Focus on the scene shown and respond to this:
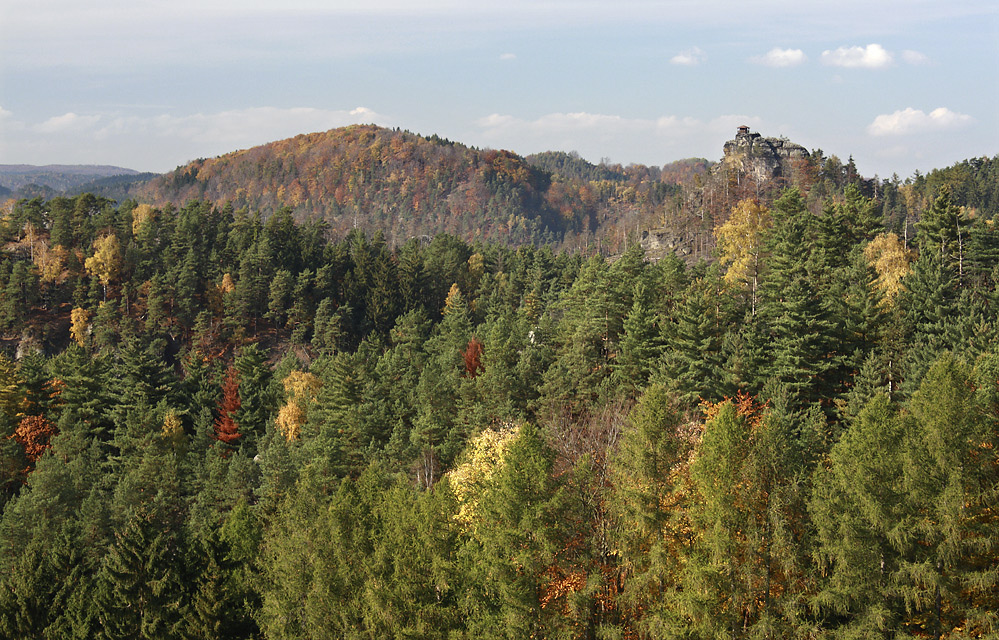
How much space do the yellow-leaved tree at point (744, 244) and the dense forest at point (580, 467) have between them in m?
0.39

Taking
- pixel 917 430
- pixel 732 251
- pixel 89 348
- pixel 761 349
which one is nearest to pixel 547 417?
pixel 761 349

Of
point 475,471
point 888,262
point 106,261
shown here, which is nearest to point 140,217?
point 106,261

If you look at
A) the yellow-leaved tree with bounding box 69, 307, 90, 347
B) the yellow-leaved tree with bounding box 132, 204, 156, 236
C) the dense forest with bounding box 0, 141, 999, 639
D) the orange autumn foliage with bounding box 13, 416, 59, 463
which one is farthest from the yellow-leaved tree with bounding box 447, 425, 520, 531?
the yellow-leaved tree with bounding box 132, 204, 156, 236

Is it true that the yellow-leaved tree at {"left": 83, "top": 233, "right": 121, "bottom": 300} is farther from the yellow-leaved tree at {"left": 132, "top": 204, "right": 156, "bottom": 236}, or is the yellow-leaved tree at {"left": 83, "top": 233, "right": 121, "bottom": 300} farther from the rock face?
the rock face

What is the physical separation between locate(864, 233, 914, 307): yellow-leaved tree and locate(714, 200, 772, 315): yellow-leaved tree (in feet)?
27.0

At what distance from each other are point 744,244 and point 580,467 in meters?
57.8

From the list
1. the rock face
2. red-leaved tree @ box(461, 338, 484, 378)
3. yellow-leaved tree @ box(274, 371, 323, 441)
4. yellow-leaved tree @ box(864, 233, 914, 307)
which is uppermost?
the rock face

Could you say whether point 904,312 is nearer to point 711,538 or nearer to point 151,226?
point 711,538

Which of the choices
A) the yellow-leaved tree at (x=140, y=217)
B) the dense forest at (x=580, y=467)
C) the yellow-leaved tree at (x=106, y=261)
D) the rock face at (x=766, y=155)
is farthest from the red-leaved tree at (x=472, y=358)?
the rock face at (x=766, y=155)

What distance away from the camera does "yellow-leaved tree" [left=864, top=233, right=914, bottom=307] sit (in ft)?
182

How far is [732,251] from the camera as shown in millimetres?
82125

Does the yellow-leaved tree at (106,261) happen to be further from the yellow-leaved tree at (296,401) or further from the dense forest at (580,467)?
the yellow-leaved tree at (296,401)

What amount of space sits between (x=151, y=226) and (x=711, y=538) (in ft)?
349

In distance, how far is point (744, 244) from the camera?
8156cm
